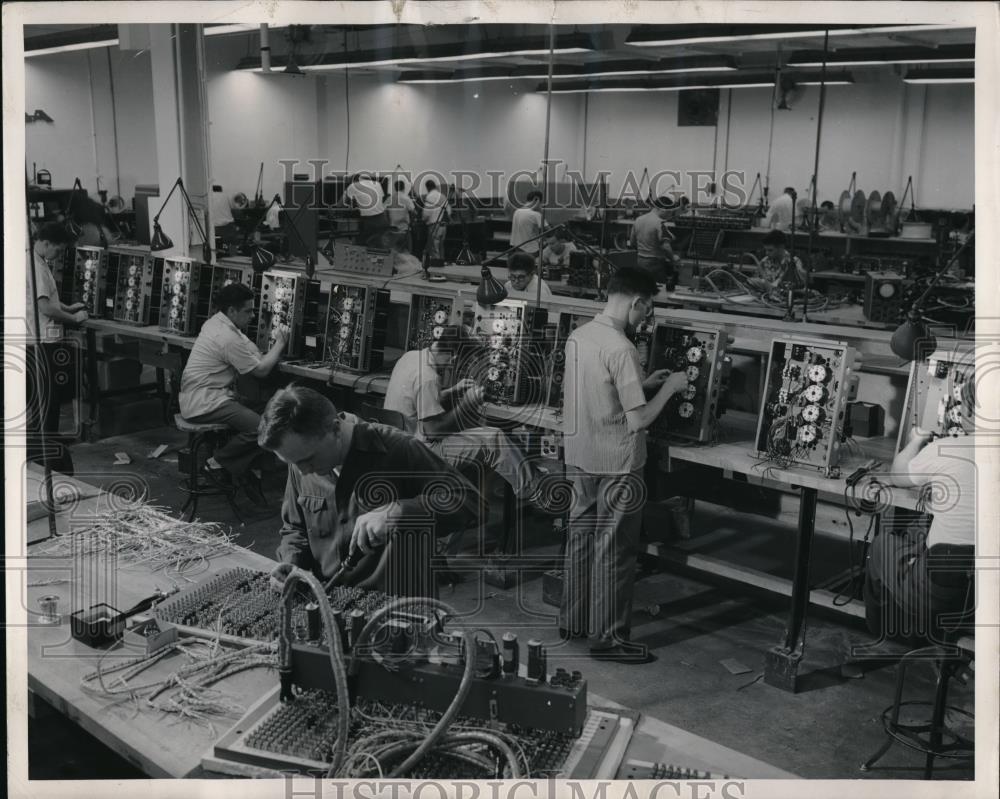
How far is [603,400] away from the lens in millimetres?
3580

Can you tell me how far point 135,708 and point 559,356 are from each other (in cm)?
259

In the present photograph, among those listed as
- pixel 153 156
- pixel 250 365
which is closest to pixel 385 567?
pixel 250 365

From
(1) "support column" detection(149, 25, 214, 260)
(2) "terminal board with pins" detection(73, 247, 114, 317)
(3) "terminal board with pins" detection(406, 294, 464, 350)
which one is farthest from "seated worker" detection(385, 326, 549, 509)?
(2) "terminal board with pins" detection(73, 247, 114, 317)

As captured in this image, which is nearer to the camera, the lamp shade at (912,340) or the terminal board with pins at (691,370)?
the lamp shade at (912,340)

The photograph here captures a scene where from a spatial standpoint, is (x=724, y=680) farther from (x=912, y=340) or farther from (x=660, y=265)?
(x=660, y=265)

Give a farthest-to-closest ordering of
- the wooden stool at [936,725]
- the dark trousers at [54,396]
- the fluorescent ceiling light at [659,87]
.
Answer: the fluorescent ceiling light at [659,87], the dark trousers at [54,396], the wooden stool at [936,725]

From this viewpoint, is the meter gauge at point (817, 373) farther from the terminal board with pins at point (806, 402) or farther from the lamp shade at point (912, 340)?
the lamp shade at point (912, 340)

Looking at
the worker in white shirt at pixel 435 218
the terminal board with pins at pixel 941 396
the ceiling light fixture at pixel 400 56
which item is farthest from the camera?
the ceiling light fixture at pixel 400 56

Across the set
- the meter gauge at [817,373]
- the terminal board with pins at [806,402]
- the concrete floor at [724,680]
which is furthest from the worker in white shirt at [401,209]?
the meter gauge at [817,373]

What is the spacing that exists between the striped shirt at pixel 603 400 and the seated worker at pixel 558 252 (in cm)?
412

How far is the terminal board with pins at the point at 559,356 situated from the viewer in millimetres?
4328

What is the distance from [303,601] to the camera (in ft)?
8.27

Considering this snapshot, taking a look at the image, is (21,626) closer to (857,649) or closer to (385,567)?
(385,567)

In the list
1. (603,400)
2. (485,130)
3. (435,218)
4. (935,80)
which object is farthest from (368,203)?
(935,80)
